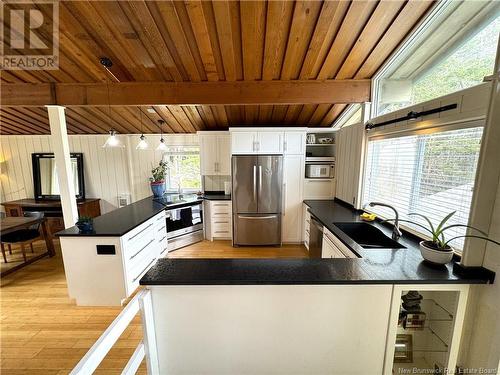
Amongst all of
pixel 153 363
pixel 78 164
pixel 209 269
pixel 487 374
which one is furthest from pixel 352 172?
pixel 78 164

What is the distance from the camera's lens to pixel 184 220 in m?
3.89

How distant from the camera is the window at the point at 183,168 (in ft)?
15.6

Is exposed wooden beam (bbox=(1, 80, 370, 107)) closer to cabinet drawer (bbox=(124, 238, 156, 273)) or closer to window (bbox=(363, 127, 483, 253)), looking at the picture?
window (bbox=(363, 127, 483, 253))

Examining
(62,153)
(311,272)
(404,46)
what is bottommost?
(311,272)

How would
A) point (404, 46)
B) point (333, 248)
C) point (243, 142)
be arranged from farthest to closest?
1. point (243, 142)
2. point (333, 248)
3. point (404, 46)

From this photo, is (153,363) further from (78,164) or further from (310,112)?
(78,164)

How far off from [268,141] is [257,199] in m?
1.12

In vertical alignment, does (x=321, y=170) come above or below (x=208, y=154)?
below

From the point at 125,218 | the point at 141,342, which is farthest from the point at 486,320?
the point at 125,218

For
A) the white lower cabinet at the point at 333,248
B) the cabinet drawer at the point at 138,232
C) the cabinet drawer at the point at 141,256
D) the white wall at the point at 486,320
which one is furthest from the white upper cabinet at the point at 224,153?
the white wall at the point at 486,320

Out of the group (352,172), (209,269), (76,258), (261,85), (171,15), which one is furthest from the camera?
(352,172)

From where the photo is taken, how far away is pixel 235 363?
1.19m

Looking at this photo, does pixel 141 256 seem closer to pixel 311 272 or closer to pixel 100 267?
pixel 100 267

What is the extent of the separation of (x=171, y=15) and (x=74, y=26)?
99cm
